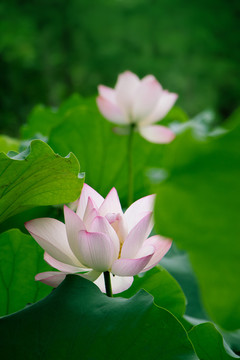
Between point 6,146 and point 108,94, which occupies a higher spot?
point 108,94

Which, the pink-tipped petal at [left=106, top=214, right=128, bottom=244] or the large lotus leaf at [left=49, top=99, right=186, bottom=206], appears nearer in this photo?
the pink-tipped petal at [left=106, top=214, right=128, bottom=244]

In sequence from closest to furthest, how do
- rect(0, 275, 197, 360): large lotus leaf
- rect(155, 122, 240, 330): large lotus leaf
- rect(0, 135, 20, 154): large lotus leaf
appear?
rect(155, 122, 240, 330): large lotus leaf, rect(0, 275, 197, 360): large lotus leaf, rect(0, 135, 20, 154): large lotus leaf

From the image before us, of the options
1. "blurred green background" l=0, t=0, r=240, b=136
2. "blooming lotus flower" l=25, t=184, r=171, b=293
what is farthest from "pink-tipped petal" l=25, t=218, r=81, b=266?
"blurred green background" l=0, t=0, r=240, b=136

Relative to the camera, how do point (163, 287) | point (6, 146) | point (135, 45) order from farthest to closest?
point (135, 45)
point (6, 146)
point (163, 287)

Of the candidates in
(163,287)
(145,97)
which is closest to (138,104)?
(145,97)

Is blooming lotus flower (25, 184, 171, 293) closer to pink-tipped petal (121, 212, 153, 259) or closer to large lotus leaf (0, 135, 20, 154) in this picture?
pink-tipped petal (121, 212, 153, 259)

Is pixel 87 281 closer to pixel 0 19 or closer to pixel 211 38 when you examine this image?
pixel 0 19

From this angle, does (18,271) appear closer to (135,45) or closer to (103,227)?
(103,227)
